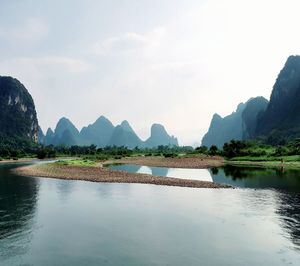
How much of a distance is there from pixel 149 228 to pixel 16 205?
1506 cm

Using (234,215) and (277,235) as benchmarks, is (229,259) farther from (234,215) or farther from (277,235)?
(234,215)

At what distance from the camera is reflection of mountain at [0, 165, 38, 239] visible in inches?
1010

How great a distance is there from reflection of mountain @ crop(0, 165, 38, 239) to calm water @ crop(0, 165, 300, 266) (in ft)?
0.23

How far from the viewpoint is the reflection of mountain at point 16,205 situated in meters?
25.7

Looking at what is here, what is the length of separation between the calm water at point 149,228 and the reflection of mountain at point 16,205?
7 centimetres

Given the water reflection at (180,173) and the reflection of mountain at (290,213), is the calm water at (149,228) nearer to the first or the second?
the reflection of mountain at (290,213)

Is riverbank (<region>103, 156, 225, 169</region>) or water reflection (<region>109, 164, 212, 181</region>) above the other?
riverbank (<region>103, 156, 225, 169</region>)

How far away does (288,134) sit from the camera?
7446 inches

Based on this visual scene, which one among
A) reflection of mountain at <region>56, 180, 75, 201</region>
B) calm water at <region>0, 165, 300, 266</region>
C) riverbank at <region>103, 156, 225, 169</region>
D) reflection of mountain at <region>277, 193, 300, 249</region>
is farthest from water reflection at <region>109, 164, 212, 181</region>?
reflection of mountain at <region>56, 180, 75, 201</region>

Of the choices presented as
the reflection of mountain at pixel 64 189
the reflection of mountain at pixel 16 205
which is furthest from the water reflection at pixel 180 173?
the reflection of mountain at pixel 16 205

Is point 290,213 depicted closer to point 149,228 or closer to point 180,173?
point 149,228

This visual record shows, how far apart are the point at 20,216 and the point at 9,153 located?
130 metres

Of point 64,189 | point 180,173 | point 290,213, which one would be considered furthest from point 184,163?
point 290,213

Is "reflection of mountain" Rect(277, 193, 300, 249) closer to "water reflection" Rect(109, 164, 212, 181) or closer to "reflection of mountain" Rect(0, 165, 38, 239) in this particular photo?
"reflection of mountain" Rect(0, 165, 38, 239)
